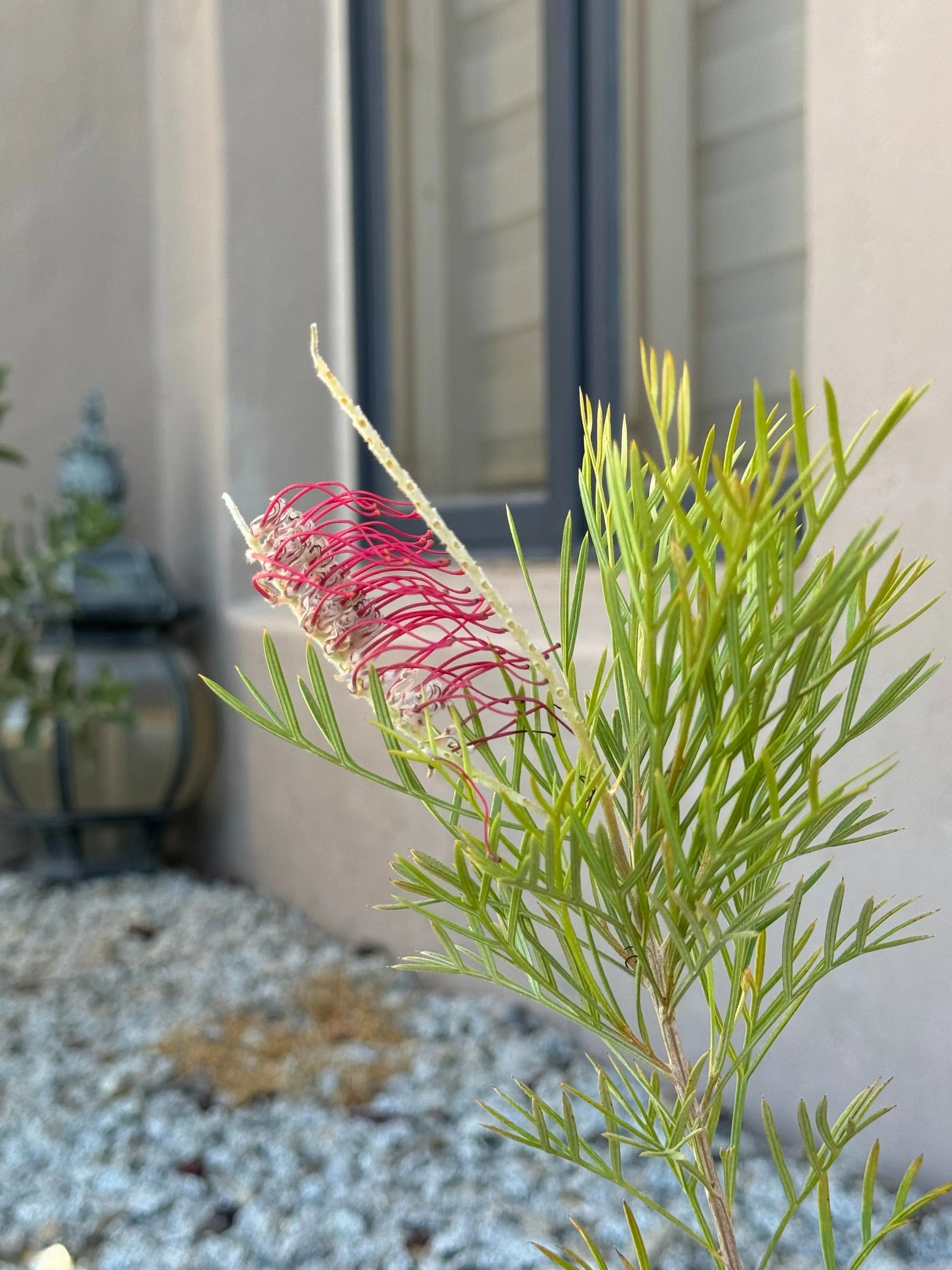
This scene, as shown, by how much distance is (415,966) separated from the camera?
52 cm

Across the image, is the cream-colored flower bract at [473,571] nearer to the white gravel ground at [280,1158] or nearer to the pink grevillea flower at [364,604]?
the pink grevillea flower at [364,604]

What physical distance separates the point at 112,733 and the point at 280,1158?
4.15 feet

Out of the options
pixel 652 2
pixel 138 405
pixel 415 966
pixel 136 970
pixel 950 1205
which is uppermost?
pixel 652 2

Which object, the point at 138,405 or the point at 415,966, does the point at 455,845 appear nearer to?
the point at 415,966

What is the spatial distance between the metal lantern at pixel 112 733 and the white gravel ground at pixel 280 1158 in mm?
529

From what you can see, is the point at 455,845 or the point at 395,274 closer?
the point at 455,845

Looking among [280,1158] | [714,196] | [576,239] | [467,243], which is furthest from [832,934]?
[467,243]

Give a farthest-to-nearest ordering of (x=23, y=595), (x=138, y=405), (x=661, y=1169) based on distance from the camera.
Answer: (x=138, y=405) → (x=23, y=595) → (x=661, y=1169)

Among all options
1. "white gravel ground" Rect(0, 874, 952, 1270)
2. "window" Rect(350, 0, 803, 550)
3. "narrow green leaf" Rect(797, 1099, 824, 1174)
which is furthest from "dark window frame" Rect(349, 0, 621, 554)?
"narrow green leaf" Rect(797, 1099, 824, 1174)

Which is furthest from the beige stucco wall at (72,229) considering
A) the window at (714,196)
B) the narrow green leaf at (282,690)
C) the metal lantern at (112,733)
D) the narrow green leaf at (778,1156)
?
the narrow green leaf at (778,1156)

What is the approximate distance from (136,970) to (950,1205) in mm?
1305

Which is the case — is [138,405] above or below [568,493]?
above

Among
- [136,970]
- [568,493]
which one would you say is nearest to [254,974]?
[136,970]

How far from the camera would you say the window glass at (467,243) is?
236 centimetres
